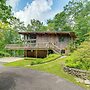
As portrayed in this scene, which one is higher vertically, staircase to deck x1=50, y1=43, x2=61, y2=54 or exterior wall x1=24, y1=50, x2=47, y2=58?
staircase to deck x1=50, y1=43, x2=61, y2=54

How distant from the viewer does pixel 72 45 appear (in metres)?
30.8

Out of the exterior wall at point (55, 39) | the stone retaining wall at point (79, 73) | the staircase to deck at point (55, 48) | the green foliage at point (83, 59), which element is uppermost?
the exterior wall at point (55, 39)

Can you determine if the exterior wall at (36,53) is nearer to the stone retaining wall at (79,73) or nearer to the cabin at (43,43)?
the cabin at (43,43)

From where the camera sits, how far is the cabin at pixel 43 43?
31500 mm

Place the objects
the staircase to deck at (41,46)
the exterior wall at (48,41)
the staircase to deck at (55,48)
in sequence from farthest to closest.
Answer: the exterior wall at (48,41)
the staircase to deck at (41,46)
the staircase to deck at (55,48)

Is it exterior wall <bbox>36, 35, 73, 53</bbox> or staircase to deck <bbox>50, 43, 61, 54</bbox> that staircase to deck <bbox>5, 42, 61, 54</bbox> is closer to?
staircase to deck <bbox>50, 43, 61, 54</bbox>

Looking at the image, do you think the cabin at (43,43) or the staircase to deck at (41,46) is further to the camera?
the cabin at (43,43)

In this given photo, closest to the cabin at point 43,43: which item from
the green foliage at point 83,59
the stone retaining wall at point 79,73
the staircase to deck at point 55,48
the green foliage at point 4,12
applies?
the staircase to deck at point 55,48

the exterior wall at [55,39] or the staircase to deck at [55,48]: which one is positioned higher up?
the exterior wall at [55,39]

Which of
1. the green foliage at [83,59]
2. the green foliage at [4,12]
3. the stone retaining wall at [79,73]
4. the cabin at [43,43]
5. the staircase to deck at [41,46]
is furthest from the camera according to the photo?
the cabin at [43,43]

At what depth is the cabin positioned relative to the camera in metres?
31.5

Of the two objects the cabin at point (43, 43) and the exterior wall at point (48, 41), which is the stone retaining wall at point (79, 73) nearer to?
the cabin at point (43, 43)

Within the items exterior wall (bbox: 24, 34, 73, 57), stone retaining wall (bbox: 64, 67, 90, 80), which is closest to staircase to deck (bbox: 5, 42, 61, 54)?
exterior wall (bbox: 24, 34, 73, 57)

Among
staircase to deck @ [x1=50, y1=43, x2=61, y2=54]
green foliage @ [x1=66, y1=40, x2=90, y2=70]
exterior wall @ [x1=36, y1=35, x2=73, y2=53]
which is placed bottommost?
green foliage @ [x1=66, y1=40, x2=90, y2=70]
